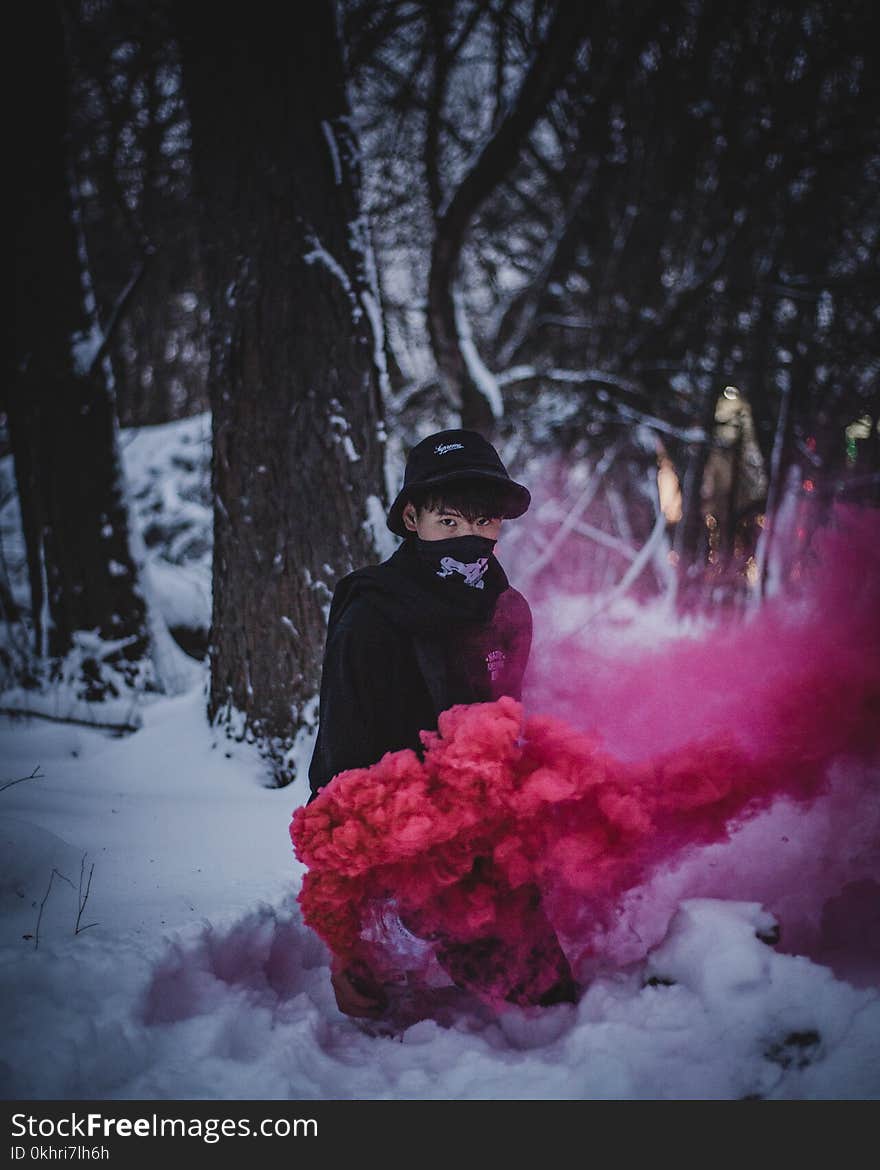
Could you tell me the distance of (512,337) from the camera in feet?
29.3

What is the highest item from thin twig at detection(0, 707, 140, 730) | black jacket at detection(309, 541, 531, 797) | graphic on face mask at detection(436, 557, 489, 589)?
graphic on face mask at detection(436, 557, 489, 589)

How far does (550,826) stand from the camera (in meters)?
1.75

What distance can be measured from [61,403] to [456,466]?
365cm

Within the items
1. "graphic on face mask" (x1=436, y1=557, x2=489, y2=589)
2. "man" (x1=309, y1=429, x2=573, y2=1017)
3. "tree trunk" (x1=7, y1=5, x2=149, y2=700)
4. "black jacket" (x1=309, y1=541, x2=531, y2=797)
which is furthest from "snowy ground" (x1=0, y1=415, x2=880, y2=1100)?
"tree trunk" (x1=7, y1=5, x2=149, y2=700)

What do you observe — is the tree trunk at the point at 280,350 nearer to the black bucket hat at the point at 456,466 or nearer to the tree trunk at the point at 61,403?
the black bucket hat at the point at 456,466

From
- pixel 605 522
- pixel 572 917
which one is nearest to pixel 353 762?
pixel 572 917

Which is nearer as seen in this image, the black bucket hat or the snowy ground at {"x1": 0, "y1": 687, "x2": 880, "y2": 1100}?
the snowy ground at {"x1": 0, "y1": 687, "x2": 880, "y2": 1100}

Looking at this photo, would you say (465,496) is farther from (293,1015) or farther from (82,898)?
(82,898)

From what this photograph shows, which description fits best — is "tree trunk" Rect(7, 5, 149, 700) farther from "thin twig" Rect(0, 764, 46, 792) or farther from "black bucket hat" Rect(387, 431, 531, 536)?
"black bucket hat" Rect(387, 431, 531, 536)

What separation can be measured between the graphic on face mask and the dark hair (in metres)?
0.14

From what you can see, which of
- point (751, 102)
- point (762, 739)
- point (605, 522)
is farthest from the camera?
point (605, 522)

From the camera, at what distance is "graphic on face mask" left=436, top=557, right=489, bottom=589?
6.07ft

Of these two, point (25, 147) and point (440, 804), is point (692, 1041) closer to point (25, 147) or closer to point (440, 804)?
point (440, 804)
